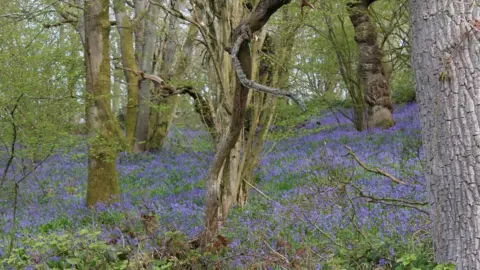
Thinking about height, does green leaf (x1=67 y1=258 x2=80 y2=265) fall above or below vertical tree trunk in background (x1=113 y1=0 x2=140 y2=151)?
below

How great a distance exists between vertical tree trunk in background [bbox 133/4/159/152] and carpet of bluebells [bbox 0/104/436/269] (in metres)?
0.92

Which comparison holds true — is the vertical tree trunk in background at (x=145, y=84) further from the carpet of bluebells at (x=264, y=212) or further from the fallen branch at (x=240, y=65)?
the fallen branch at (x=240, y=65)

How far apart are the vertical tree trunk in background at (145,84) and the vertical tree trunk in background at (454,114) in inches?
422

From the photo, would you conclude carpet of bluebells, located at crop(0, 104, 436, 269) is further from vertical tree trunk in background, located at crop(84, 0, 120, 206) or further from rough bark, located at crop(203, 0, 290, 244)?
vertical tree trunk in background, located at crop(84, 0, 120, 206)

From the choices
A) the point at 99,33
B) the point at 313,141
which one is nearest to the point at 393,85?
the point at 313,141

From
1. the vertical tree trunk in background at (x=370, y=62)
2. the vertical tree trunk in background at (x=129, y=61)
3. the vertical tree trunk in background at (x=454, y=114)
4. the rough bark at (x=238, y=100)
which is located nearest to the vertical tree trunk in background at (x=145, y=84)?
the vertical tree trunk in background at (x=129, y=61)

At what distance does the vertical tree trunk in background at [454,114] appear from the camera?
128 inches

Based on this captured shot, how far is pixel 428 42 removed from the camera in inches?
133

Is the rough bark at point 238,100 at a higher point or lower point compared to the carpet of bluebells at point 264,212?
higher

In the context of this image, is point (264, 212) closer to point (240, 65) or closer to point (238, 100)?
point (238, 100)

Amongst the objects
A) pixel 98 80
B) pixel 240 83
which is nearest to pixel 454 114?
pixel 240 83

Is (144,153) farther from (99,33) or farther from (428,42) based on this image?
(428,42)

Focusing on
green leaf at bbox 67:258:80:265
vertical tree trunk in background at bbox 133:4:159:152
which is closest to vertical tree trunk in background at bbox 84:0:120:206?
green leaf at bbox 67:258:80:265

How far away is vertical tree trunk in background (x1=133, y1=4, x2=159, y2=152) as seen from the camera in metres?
14.3
